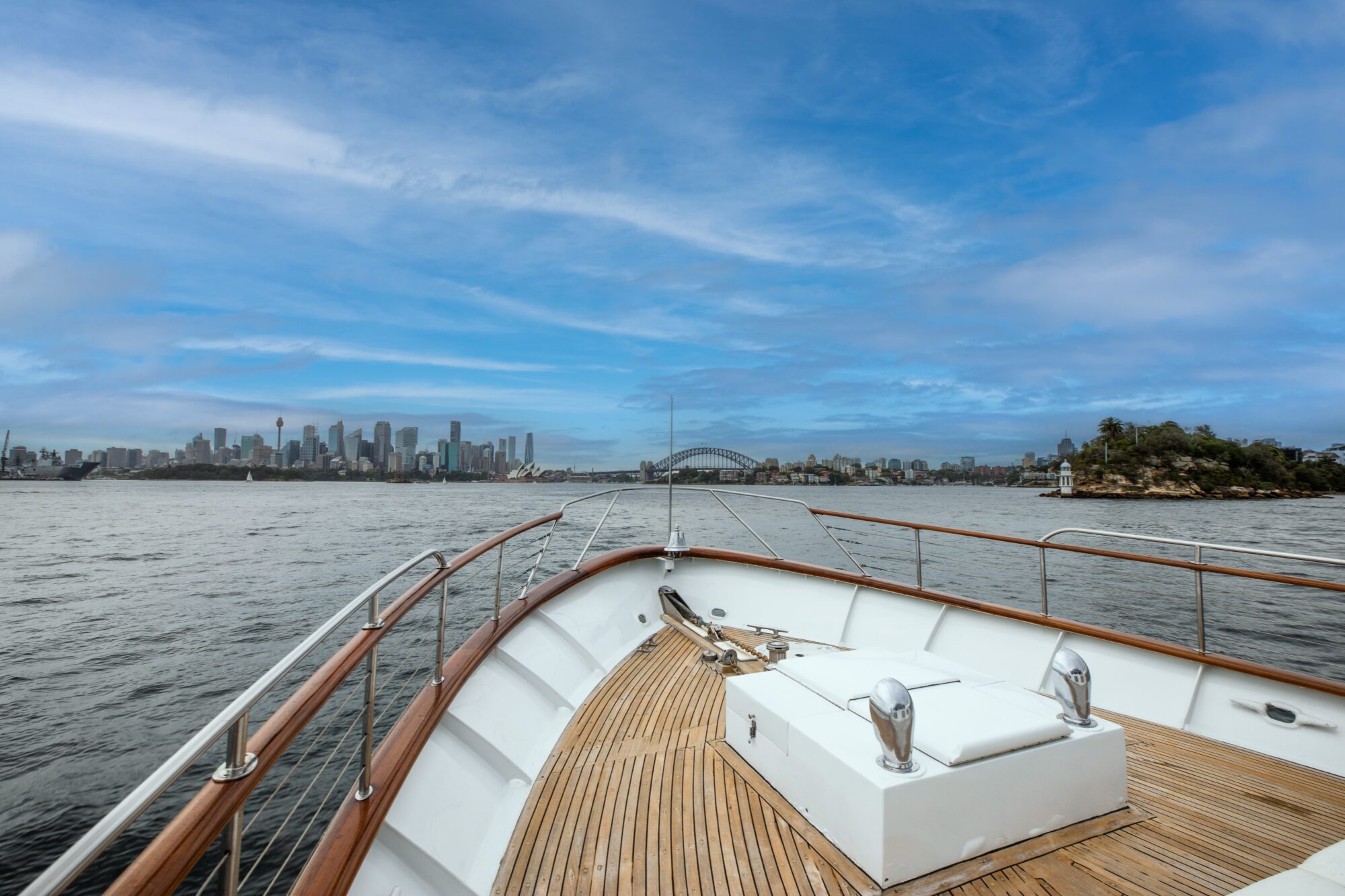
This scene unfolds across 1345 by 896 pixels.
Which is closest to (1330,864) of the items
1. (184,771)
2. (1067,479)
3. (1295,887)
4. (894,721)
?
(1295,887)

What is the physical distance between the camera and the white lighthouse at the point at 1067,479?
66.6 m

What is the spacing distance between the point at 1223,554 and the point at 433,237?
104 feet

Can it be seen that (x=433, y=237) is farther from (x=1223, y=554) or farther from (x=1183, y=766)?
(x=1223, y=554)

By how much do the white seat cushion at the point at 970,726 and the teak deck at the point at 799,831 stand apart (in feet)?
1.13

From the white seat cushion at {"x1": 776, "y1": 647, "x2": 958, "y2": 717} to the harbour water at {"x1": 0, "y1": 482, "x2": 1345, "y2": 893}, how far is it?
5253 millimetres

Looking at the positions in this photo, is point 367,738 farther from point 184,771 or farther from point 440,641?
point 184,771

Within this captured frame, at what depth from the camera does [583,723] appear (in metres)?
2.94

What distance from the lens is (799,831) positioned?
1999 millimetres

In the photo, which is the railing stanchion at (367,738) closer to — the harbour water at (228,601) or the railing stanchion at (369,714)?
the railing stanchion at (369,714)

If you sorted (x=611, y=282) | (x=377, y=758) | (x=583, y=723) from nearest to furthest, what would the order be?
(x=377, y=758)
(x=583, y=723)
(x=611, y=282)

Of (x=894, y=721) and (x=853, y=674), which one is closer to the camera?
(x=894, y=721)

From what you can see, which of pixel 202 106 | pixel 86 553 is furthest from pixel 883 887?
pixel 86 553

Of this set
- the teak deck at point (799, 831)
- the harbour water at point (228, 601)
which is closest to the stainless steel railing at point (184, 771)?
the teak deck at point (799, 831)

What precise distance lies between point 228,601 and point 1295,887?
1532 centimetres
